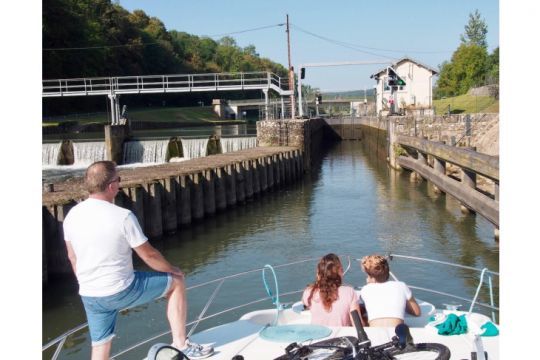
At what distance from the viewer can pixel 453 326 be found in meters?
5.74

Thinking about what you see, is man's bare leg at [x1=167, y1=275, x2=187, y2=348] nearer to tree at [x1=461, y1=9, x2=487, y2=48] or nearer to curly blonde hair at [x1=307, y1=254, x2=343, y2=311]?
curly blonde hair at [x1=307, y1=254, x2=343, y2=311]

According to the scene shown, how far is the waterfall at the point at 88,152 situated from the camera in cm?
3847

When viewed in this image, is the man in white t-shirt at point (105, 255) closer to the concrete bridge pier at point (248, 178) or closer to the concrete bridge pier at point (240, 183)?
the concrete bridge pier at point (240, 183)

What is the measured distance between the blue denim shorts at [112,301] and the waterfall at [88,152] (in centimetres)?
3466

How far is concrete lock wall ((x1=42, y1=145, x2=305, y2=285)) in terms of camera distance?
1374cm

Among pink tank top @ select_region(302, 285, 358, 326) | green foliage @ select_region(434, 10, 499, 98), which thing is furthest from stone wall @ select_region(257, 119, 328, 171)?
green foliage @ select_region(434, 10, 499, 98)

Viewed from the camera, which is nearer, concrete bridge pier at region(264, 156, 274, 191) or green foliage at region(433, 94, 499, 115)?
concrete bridge pier at region(264, 156, 274, 191)

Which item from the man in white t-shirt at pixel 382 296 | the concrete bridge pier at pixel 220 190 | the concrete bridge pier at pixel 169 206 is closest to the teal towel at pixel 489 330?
the man in white t-shirt at pixel 382 296

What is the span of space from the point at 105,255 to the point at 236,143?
3326cm

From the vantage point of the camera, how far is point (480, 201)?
15.1 metres
